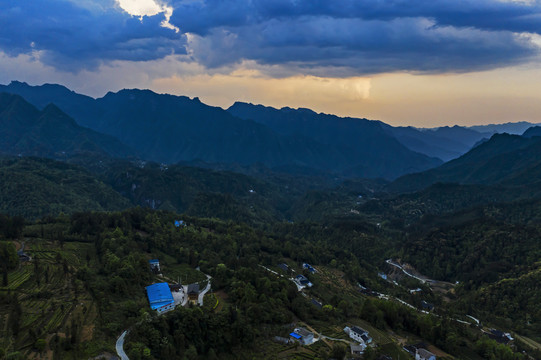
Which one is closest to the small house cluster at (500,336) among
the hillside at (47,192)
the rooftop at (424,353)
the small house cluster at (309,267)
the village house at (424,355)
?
the village house at (424,355)

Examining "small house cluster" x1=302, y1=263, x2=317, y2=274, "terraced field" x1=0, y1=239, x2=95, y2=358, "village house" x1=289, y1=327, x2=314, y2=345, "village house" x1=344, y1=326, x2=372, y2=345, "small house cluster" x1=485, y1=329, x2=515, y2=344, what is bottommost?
"small house cluster" x1=485, y1=329, x2=515, y2=344

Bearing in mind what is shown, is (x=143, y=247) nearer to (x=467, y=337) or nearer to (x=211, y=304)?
(x=211, y=304)

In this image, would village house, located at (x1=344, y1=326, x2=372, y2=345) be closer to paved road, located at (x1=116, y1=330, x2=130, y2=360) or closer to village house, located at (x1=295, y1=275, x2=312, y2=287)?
village house, located at (x1=295, y1=275, x2=312, y2=287)

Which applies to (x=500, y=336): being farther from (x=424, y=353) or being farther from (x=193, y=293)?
(x=193, y=293)

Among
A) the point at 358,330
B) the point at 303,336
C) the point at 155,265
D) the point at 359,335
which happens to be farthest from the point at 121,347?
the point at 358,330

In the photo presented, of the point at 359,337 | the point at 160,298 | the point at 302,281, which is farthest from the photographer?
the point at 302,281

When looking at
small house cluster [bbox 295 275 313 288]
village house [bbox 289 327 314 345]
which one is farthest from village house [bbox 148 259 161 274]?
small house cluster [bbox 295 275 313 288]

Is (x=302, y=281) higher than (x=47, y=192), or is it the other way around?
(x=47, y=192)
